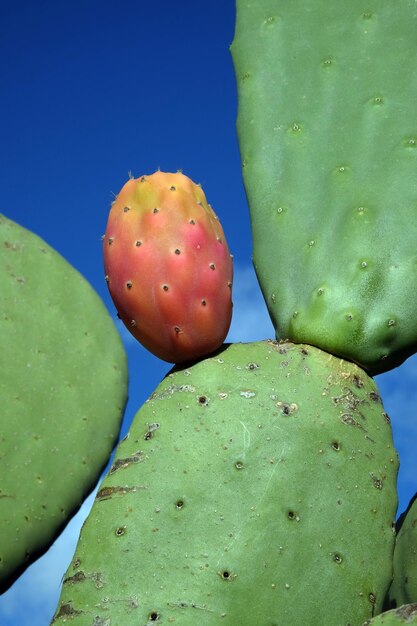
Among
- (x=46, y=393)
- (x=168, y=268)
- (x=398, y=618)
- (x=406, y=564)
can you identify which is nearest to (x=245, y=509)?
(x=398, y=618)

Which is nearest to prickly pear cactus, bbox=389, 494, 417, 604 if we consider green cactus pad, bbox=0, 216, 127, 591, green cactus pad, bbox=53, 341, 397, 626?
green cactus pad, bbox=53, 341, 397, 626

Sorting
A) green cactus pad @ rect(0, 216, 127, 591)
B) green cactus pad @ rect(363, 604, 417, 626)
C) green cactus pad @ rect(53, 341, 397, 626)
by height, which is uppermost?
green cactus pad @ rect(0, 216, 127, 591)

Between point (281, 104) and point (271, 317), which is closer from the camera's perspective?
point (271, 317)

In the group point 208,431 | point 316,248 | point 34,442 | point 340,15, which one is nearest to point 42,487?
point 34,442

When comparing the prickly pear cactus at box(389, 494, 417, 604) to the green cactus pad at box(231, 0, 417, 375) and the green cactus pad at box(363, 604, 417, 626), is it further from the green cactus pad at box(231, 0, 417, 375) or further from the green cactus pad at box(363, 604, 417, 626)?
the green cactus pad at box(363, 604, 417, 626)

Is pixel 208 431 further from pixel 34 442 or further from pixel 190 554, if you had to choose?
pixel 34 442

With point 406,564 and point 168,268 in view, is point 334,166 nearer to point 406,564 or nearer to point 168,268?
point 168,268
